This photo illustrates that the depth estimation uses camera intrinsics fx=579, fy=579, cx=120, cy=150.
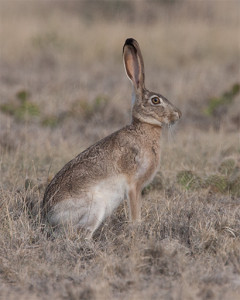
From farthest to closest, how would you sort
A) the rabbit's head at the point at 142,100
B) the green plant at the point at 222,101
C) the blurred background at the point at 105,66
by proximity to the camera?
the green plant at the point at 222,101 → the blurred background at the point at 105,66 → the rabbit's head at the point at 142,100

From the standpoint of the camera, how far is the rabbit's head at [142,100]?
16.8 feet

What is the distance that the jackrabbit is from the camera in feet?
15.1

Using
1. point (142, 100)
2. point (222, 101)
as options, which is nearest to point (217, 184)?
point (142, 100)

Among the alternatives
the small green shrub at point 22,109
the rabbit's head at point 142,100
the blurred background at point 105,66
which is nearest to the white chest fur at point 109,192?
the rabbit's head at point 142,100

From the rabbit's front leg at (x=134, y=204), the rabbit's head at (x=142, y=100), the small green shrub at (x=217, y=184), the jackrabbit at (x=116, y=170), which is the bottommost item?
the small green shrub at (x=217, y=184)

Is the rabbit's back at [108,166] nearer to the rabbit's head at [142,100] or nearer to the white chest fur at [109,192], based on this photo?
the white chest fur at [109,192]

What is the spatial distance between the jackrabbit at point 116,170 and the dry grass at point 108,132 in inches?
7.6

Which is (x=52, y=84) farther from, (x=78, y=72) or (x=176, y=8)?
(x=176, y=8)

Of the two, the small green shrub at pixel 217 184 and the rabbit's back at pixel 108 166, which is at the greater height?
the rabbit's back at pixel 108 166

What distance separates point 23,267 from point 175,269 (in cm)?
107

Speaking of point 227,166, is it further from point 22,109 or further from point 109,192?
point 22,109

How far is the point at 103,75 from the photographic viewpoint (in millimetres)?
12781

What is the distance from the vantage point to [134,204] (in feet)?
15.6

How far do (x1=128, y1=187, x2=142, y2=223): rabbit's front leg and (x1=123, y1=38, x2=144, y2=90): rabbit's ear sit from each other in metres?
0.99
